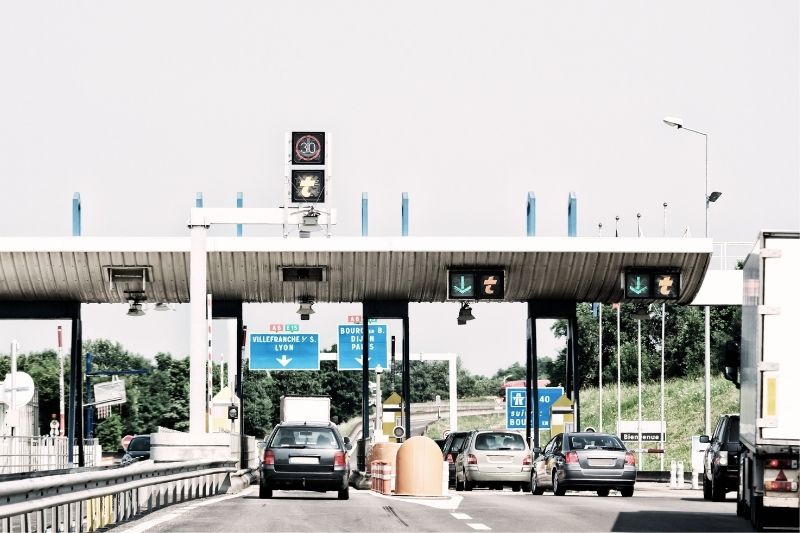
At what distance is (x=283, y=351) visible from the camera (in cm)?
6588

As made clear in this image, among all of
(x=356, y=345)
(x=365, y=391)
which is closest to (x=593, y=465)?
(x=365, y=391)

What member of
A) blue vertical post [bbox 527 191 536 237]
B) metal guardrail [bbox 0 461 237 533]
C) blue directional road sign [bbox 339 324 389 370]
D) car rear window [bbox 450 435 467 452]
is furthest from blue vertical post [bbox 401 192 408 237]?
blue directional road sign [bbox 339 324 389 370]

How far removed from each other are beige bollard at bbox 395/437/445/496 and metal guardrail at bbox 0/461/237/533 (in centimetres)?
381

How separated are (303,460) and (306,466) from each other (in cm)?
12

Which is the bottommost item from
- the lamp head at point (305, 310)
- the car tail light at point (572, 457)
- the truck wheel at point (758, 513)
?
the car tail light at point (572, 457)

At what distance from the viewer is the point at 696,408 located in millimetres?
96562

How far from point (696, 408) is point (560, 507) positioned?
74.1 meters

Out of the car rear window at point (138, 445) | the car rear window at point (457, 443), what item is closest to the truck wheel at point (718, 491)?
the car rear window at point (457, 443)

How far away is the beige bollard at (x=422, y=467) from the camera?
96.2ft

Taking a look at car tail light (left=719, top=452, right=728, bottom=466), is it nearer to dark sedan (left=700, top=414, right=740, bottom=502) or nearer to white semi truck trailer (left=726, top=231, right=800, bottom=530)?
dark sedan (left=700, top=414, right=740, bottom=502)

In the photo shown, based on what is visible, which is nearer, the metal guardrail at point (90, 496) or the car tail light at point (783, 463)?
the metal guardrail at point (90, 496)

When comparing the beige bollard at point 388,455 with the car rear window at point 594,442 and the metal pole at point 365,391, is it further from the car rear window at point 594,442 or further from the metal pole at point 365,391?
the metal pole at point 365,391

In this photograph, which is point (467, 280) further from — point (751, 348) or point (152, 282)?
point (751, 348)

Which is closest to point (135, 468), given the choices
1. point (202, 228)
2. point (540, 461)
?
point (202, 228)
